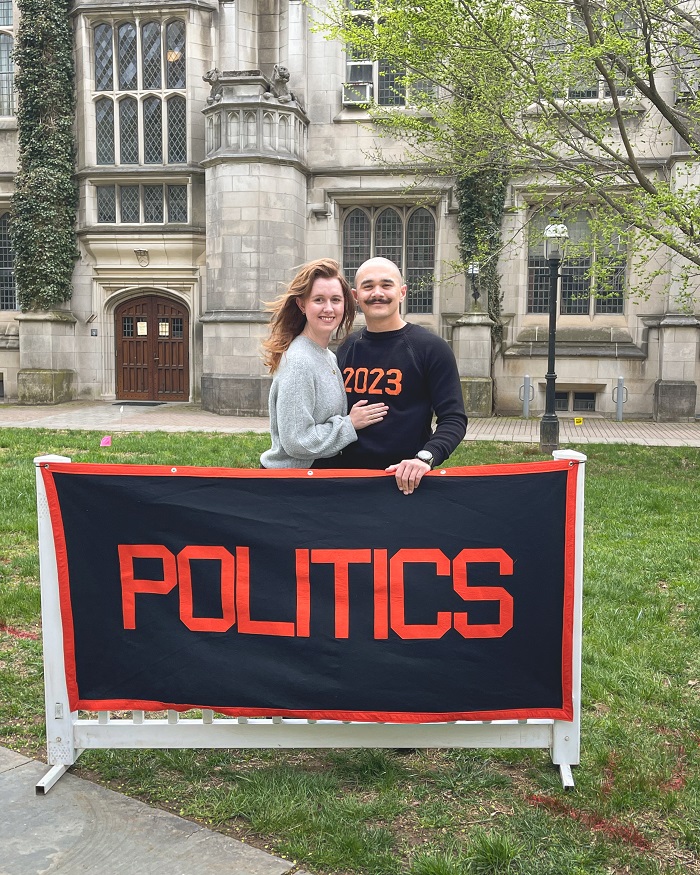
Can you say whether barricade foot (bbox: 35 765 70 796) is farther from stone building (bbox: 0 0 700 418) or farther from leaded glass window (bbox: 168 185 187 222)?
leaded glass window (bbox: 168 185 187 222)

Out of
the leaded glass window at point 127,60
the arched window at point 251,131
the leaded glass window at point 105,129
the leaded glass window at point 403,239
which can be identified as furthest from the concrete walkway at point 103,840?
the leaded glass window at point 127,60

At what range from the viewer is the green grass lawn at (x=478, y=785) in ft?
9.43

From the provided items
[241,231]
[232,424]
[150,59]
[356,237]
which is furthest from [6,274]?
[232,424]

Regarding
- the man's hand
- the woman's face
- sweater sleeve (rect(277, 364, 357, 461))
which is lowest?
the man's hand

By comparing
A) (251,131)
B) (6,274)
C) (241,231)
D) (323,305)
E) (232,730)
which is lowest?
(232,730)

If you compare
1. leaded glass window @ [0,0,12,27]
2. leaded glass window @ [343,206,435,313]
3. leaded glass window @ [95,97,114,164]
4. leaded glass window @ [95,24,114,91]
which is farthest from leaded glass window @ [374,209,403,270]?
leaded glass window @ [0,0,12,27]

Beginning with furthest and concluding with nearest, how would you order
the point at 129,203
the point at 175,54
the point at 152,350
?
1. the point at 152,350
2. the point at 129,203
3. the point at 175,54

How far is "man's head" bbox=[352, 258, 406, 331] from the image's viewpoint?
3539 millimetres

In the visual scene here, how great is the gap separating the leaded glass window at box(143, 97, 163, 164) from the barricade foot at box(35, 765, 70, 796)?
1914 cm

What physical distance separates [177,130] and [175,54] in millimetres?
1768

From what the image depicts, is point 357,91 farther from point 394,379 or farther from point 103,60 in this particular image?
point 394,379

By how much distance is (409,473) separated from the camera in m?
3.29

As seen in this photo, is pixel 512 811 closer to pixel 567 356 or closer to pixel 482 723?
pixel 482 723

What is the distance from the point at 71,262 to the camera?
68.4ft
